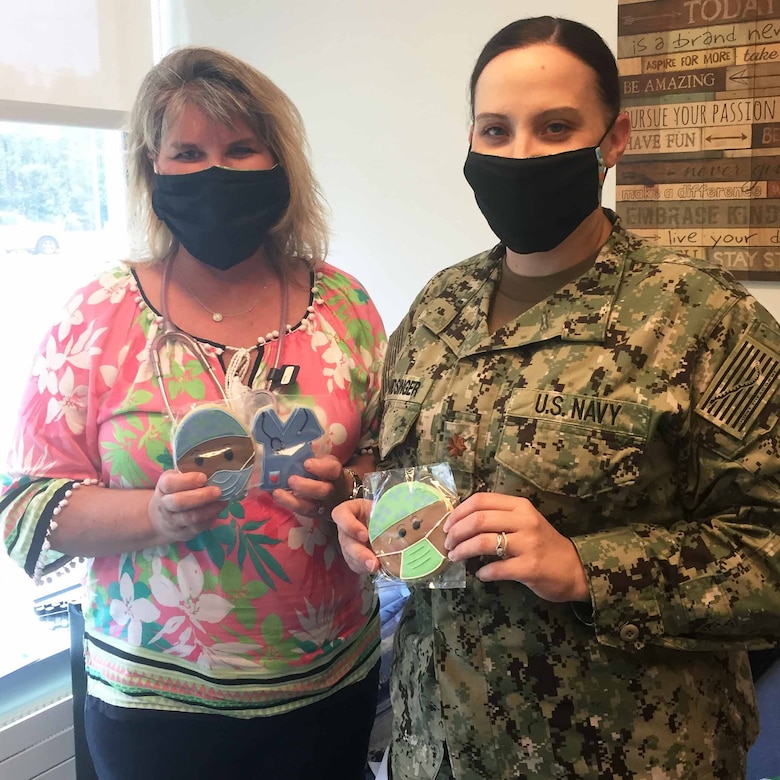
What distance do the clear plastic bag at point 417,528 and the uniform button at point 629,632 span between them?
0.20 metres

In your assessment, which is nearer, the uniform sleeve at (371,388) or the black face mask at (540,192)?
the black face mask at (540,192)

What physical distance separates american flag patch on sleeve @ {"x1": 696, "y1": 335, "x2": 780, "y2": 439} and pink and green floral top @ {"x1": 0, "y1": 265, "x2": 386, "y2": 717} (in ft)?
1.88

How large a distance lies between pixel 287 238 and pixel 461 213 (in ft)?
3.46

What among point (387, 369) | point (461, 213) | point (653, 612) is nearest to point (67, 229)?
point (461, 213)

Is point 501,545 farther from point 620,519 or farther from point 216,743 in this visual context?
point 216,743

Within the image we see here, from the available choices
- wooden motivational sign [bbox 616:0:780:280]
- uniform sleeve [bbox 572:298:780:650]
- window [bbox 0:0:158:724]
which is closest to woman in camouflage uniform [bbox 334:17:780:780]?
uniform sleeve [bbox 572:298:780:650]

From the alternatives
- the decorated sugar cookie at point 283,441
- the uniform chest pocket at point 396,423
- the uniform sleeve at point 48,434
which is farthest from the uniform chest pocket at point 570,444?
the uniform sleeve at point 48,434

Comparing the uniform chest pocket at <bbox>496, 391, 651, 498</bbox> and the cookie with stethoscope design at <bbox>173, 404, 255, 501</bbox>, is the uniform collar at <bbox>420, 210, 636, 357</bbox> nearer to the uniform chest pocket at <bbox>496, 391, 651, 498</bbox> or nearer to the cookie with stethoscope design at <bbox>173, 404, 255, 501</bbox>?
the uniform chest pocket at <bbox>496, 391, 651, 498</bbox>

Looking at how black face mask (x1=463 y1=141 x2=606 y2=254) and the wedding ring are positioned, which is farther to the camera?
black face mask (x1=463 y1=141 x2=606 y2=254)

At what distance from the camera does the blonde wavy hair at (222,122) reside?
1307 mm

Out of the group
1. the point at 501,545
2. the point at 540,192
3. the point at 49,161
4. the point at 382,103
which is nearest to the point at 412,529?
the point at 501,545

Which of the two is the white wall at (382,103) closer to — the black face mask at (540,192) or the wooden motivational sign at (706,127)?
the wooden motivational sign at (706,127)

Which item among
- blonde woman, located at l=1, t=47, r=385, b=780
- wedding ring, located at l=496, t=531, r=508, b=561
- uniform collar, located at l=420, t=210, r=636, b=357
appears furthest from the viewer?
blonde woman, located at l=1, t=47, r=385, b=780

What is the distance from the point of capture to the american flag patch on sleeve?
94cm
